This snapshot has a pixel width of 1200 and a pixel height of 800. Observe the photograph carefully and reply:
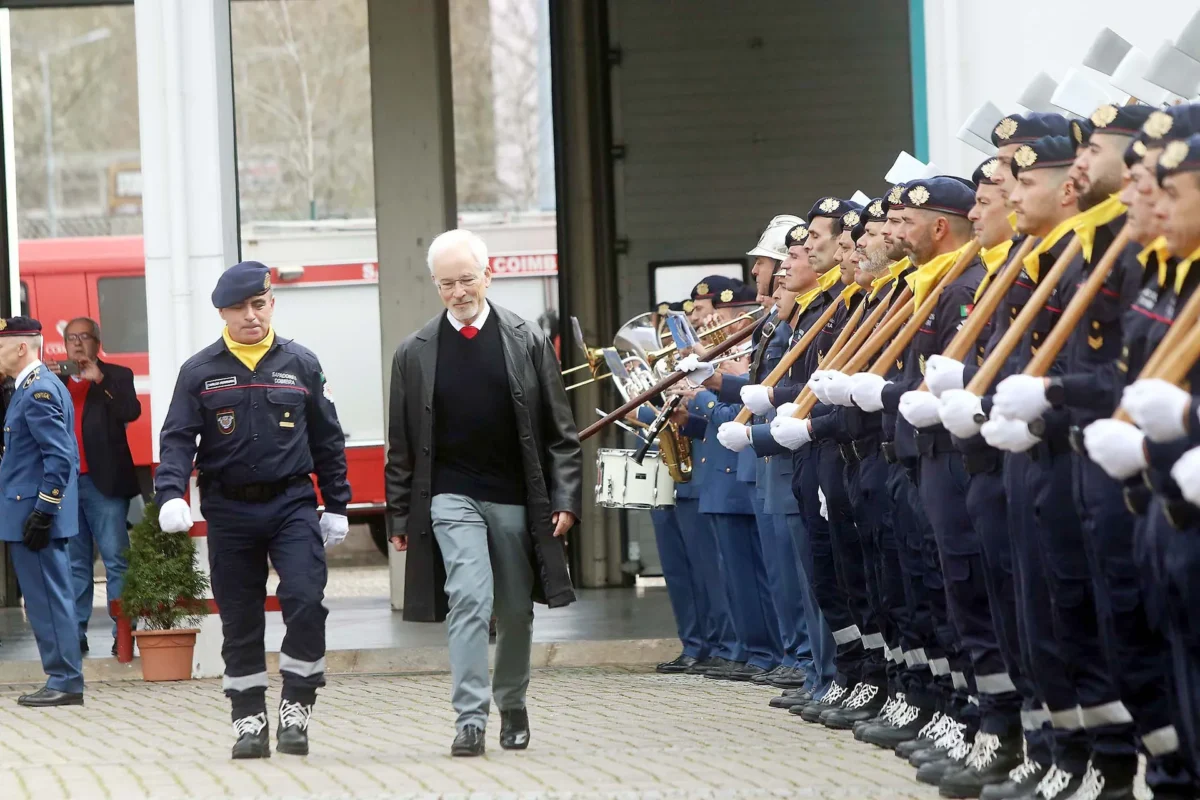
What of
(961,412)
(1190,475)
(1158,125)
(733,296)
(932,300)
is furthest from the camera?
(733,296)

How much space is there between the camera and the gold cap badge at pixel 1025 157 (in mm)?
6484

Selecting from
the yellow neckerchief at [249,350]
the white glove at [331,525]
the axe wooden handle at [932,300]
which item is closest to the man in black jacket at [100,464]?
the white glove at [331,525]

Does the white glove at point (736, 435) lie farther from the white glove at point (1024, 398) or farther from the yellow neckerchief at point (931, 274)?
the white glove at point (1024, 398)

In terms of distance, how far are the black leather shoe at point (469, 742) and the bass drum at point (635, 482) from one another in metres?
3.52

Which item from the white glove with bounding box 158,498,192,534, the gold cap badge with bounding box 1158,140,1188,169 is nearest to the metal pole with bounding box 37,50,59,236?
the white glove with bounding box 158,498,192,534

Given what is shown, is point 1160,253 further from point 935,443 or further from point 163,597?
point 163,597

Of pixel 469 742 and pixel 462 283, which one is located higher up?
pixel 462 283

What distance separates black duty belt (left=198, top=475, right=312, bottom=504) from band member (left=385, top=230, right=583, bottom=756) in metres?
0.39

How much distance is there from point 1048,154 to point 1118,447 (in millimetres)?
1707

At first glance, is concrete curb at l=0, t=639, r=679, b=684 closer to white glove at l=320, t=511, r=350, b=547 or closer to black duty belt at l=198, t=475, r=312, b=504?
white glove at l=320, t=511, r=350, b=547

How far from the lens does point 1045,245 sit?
6301 mm

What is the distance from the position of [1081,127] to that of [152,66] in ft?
20.7

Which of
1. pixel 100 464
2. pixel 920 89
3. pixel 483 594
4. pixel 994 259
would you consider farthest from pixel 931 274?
pixel 100 464

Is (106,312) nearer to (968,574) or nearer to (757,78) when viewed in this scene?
(757,78)
